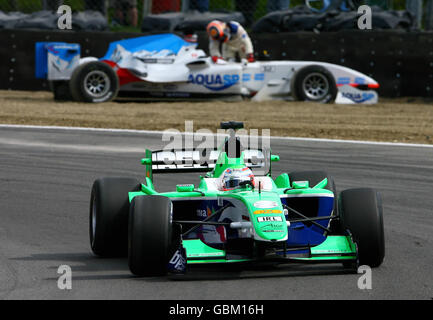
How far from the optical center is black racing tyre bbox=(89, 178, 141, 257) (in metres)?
6.91

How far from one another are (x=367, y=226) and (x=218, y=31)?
1189 centimetres

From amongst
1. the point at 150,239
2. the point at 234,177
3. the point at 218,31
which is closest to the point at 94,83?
the point at 218,31

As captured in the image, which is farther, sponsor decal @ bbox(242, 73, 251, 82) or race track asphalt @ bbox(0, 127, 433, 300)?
sponsor decal @ bbox(242, 73, 251, 82)

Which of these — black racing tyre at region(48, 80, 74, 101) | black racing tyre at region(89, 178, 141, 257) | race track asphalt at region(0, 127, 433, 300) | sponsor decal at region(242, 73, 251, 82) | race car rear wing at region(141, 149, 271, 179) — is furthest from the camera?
black racing tyre at region(48, 80, 74, 101)

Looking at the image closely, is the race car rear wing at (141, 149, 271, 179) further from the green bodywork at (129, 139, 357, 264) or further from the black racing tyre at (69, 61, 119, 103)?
the black racing tyre at (69, 61, 119, 103)

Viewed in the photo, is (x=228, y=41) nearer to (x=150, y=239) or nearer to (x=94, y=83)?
(x=94, y=83)

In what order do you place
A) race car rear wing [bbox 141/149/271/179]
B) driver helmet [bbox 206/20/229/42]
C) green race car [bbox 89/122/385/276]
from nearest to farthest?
green race car [bbox 89/122/385/276], race car rear wing [bbox 141/149/271/179], driver helmet [bbox 206/20/229/42]

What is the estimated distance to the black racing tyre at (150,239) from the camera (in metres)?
6.02

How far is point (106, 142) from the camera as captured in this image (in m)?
13.3

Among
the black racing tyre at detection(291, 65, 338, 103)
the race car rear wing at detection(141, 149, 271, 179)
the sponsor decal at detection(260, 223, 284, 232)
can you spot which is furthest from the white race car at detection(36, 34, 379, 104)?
the sponsor decal at detection(260, 223, 284, 232)

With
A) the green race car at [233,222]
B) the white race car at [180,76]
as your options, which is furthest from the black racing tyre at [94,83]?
the green race car at [233,222]

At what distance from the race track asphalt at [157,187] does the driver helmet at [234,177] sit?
25.3 inches

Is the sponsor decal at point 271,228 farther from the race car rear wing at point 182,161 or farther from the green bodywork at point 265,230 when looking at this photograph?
the race car rear wing at point 182,161

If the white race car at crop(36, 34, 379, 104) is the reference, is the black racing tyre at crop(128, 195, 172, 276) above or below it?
below
